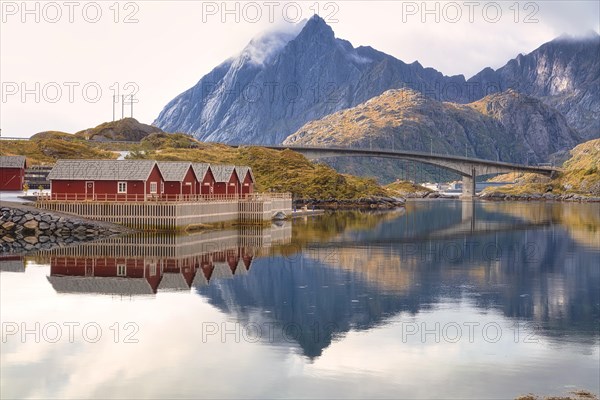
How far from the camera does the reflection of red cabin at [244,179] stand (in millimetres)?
109188

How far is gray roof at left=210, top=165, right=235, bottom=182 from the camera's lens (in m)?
101

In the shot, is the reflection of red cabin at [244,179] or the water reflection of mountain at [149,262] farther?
the reflection of red cabin at [244,179]

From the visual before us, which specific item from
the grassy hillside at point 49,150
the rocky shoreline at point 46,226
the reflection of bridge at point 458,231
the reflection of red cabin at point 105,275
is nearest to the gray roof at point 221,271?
the reflection of red cabin at point 105,275

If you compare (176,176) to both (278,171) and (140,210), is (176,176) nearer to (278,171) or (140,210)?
(140,210)

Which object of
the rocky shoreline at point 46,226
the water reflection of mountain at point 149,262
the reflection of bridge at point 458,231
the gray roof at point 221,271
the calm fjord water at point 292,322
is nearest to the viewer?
the calm fjord water at point 292,322

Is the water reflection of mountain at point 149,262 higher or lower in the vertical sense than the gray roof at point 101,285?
higher

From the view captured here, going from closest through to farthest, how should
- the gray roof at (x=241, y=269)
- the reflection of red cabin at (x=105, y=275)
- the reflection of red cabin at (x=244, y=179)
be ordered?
the reflection of red cabin at (x=105, y=275)
the gray roof at (x=241, y=269)
the reflection of red cabin at (x=244, y=179)

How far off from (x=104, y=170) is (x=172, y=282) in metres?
38.9

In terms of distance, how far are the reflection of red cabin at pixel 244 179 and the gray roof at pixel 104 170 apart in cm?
2164

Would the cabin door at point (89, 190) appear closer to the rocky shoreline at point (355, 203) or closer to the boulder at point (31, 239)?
the boulder at point (31, 239)

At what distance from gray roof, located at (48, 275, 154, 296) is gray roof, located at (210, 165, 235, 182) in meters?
47.4

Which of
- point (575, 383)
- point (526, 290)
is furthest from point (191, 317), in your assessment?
point (526, 290)

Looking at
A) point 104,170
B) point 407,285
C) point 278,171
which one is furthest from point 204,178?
point 278,171

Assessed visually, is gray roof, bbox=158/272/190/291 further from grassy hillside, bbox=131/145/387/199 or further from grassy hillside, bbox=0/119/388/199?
grassy hillside, bbox=131/145/387/199
